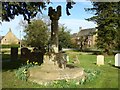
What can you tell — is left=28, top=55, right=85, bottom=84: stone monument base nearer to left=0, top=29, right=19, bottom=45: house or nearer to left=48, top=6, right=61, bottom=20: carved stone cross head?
left=48, top=6, right=61, bottom=20: carved stone cross head

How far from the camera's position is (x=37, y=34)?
45.2 m

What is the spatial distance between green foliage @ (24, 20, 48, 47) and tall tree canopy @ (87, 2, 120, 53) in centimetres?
848

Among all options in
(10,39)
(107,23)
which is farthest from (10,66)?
(10,39)

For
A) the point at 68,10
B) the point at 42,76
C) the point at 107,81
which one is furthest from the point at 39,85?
the point at 68,10

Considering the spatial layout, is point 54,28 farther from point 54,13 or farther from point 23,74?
point 23,74

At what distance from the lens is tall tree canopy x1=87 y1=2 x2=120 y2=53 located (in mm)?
40969

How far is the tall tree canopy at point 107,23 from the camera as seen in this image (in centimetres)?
4097

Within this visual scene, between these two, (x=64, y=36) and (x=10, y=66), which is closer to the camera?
(x=10, y=66)

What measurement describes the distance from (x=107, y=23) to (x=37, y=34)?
11.8 m

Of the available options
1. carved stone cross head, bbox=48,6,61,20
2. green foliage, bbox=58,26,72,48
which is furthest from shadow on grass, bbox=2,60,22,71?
green foliage, bbox=58,26,72,48

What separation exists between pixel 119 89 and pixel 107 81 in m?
2.27

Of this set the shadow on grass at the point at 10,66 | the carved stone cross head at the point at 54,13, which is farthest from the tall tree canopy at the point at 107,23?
the carved stone cross head at the point at 54,13

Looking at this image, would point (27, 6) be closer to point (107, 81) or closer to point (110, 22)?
Answer: point (107, 81)

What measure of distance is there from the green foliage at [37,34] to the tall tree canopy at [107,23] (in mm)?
8484
